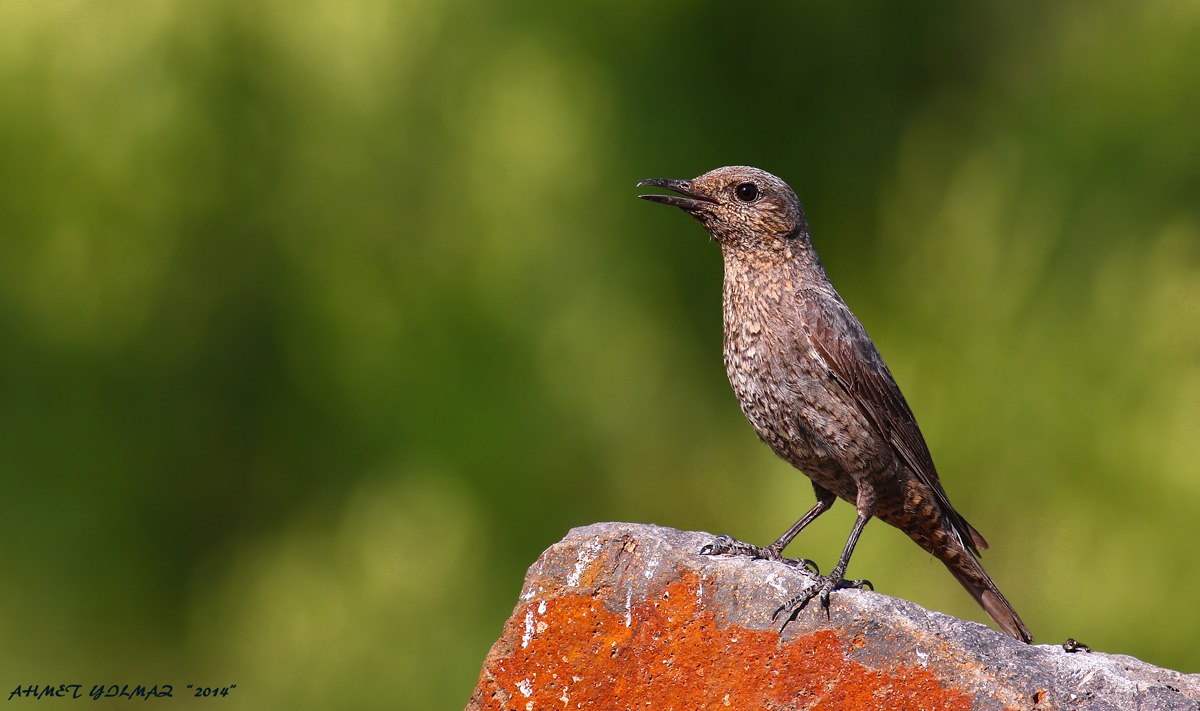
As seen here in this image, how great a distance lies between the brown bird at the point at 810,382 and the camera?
13.7 ft

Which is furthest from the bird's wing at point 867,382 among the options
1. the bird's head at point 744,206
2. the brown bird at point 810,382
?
the bird's head at point 744,206

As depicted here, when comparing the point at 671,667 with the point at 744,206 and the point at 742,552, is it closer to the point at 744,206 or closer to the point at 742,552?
the point at 742,552

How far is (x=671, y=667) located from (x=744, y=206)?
6.70 feet

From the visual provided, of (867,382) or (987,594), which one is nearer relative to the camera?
(867,382)

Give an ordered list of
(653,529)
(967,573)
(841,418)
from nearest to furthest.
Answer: (653,529)
(841,418)
(967,573)

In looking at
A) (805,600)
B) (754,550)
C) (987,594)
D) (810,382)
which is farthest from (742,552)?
(987,594)

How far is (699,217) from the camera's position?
4527 mm

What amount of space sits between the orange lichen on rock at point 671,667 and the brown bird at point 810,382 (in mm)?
540

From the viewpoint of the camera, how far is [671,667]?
3443 mm

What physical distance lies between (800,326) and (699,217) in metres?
0.72

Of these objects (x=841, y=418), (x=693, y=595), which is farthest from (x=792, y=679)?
(x=841, y=418)

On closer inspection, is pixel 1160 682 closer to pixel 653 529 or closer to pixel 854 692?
pixel 854 692

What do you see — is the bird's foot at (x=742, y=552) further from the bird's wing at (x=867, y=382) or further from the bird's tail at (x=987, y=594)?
the bird's tail at (x=987, y=594)

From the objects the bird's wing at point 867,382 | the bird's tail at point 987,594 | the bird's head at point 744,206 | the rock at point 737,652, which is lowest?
the bird's tail at point 987,594
